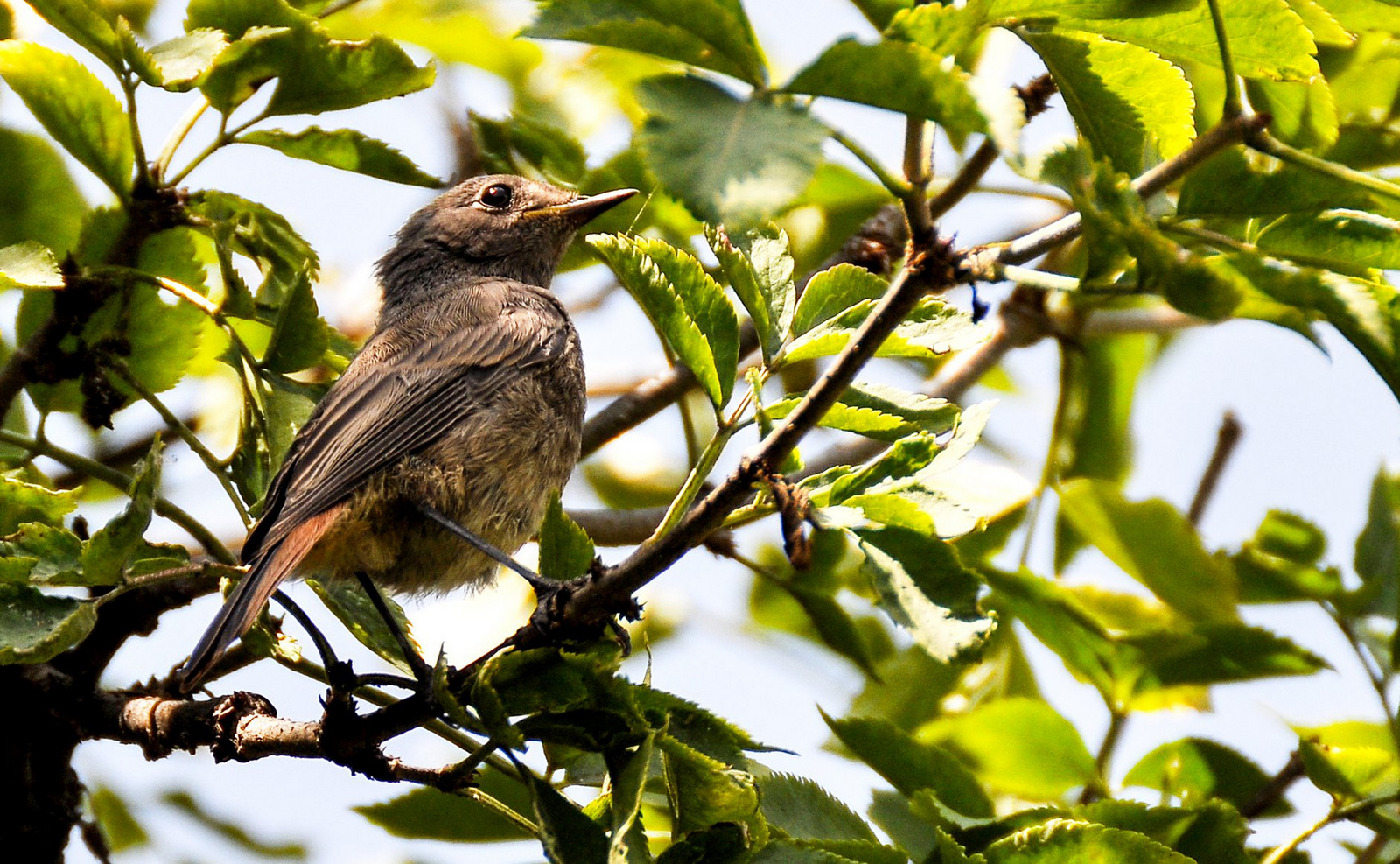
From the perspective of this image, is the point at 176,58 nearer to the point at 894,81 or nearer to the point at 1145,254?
the point at 894,81

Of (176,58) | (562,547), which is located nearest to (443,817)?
(562,547)

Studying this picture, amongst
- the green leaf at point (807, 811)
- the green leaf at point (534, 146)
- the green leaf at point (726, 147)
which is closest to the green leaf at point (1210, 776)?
the green leaf at point (807, 811)

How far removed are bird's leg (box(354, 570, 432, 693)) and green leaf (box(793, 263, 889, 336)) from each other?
105 centimetres

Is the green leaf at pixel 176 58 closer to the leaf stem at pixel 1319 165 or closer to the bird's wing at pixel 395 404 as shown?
the bird's wing at pixel 395 404

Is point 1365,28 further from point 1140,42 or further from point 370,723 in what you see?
point 370,723

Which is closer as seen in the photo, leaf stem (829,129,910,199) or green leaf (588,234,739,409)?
leaf stem (829,129,910,199)

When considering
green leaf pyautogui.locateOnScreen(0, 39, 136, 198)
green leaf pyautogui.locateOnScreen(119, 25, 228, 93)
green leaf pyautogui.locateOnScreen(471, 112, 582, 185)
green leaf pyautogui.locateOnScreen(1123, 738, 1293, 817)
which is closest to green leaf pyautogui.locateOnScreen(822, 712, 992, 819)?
green leaf pyautogui.locateOnScreen(1123, 738, 1293, 817)

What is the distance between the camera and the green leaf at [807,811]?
8.85 feet

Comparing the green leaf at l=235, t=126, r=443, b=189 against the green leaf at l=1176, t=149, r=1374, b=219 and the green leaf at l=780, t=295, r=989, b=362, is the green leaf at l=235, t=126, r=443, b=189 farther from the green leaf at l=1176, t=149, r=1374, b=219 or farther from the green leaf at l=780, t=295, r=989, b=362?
the green leaf at l=1176, t=149, r=1374, b=219

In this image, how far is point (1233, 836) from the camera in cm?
275

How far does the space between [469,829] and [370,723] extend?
0.48m

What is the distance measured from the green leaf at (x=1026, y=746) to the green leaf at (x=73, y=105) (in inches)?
103

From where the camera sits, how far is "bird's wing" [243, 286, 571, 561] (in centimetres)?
369

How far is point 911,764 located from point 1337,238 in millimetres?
1542
